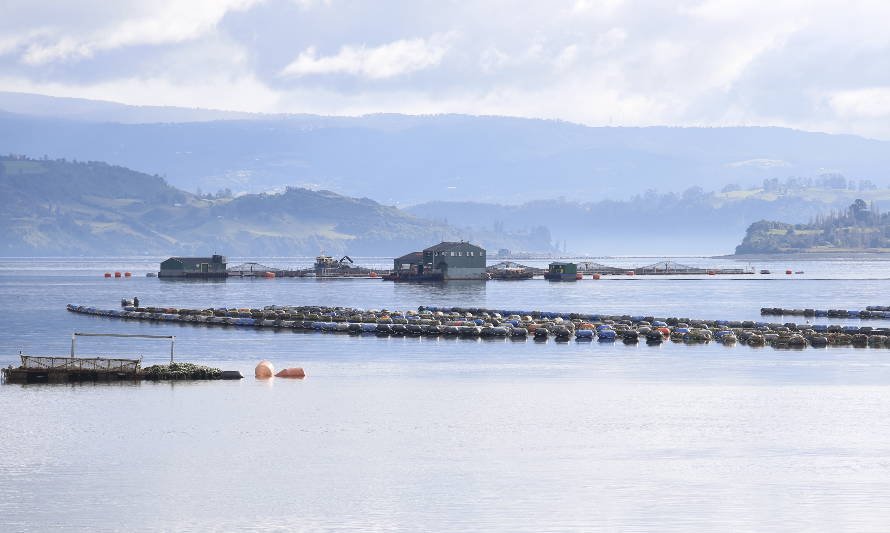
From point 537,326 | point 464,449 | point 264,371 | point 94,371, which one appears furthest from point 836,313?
point 464,449

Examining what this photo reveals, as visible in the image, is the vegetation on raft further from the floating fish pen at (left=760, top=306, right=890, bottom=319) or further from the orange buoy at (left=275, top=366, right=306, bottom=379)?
the floating fish pen at (left=760, top=306, right=890, bottom=319)

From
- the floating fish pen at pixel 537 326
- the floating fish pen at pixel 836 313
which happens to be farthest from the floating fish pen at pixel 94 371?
the floating fish pen at pixel 836 313

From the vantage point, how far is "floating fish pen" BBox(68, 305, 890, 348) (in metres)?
129

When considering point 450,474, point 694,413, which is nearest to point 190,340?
point 694,413

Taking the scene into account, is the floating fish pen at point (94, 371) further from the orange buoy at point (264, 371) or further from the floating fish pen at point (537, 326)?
the floating fish pen at point (537, 326)

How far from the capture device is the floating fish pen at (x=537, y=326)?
422ft

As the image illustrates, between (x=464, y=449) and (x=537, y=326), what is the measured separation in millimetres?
76646

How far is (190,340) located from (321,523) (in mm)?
88841

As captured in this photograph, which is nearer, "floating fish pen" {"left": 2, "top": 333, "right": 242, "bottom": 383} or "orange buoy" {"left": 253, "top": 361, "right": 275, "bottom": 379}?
"floating fish pen" {"left": 2, "top": 333, "right": 242, "bottom": 383}

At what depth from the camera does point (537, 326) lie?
141 meters

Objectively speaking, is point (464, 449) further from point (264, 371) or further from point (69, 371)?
point (69, 371)

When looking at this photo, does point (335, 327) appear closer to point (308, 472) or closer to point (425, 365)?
point (425, 365)

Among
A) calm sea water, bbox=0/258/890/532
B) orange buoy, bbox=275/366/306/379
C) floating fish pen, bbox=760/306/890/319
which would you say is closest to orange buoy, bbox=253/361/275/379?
orange buoy, bbox=275/366/306/379

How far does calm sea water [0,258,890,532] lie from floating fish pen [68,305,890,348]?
19.7m
